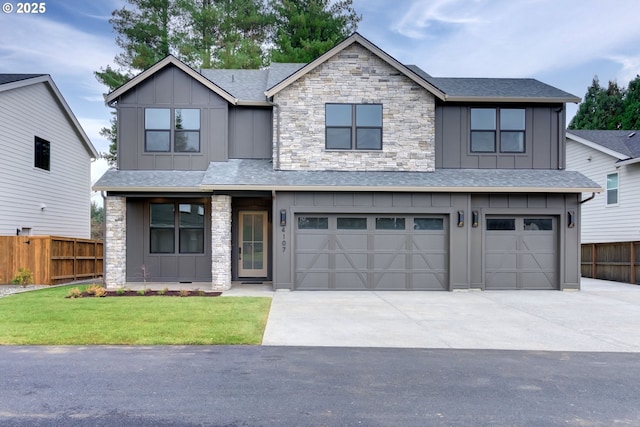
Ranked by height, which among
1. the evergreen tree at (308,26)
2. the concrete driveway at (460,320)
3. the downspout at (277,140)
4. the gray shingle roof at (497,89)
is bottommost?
the concrete driveway at (460,320)

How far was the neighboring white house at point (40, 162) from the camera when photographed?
50.7 ft

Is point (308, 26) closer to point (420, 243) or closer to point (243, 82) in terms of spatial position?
point (243, 82)

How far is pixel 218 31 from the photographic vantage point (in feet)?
86.6

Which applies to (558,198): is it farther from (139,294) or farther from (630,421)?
(139,294)

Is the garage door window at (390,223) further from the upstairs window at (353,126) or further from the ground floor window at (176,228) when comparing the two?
the ground floor window at (176,228)

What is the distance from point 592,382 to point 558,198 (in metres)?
9.26

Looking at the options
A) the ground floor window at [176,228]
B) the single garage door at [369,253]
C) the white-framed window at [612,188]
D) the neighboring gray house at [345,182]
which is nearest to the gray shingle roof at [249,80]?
the neighboring gray house at [345,182]

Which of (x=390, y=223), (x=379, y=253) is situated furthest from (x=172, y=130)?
(x=379, y=253)

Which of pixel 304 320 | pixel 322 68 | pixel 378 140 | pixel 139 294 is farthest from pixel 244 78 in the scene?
pixel 304 320

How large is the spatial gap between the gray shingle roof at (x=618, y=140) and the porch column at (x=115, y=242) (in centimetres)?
1870

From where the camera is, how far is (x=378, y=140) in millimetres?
13570

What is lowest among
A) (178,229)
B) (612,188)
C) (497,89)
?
(178,229)

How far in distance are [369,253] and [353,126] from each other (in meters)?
3.92

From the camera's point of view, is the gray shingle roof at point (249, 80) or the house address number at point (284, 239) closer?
the house address number at point (284, 239)
